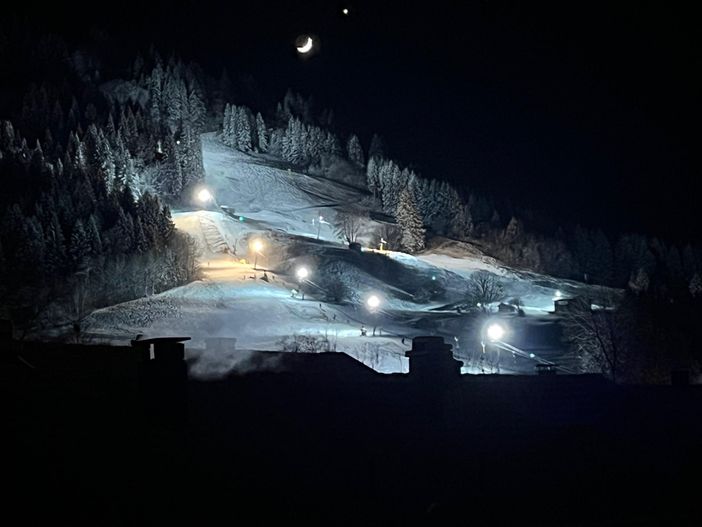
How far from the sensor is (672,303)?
70938 millimetres

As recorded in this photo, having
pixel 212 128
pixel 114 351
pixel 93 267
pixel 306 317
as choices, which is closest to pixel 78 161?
pixel 93 267

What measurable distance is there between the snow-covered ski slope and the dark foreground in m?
4.47

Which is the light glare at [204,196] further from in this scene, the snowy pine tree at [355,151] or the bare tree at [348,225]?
the snowy pine tree at [355,151]

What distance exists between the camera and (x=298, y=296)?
6906 centimetres

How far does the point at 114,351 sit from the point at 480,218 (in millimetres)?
141174

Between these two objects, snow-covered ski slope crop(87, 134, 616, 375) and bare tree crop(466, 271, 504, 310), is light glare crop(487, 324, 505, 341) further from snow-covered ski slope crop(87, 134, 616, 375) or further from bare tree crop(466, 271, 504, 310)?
bare tree crop(466, 271, 504, 310)

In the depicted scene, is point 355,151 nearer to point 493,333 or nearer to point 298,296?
point 298,296

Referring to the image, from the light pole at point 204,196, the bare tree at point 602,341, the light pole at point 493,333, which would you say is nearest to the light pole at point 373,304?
the light pole at point 493,333

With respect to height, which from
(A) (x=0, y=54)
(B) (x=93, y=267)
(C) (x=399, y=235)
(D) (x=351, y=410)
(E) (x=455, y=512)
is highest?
(A) (x=0, y=54)

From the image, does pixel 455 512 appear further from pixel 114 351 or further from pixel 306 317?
pixel 306 317

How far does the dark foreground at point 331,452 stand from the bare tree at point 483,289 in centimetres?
6919

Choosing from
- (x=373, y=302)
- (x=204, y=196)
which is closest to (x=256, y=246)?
(x=373, y=302)

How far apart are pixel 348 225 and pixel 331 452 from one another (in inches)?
4517

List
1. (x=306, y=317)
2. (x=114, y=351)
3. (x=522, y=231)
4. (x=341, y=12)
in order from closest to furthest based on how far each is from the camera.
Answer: (x=341, y=12)
(x=114, y=351)
(x=306, y=317)
(x=522, y=231)
